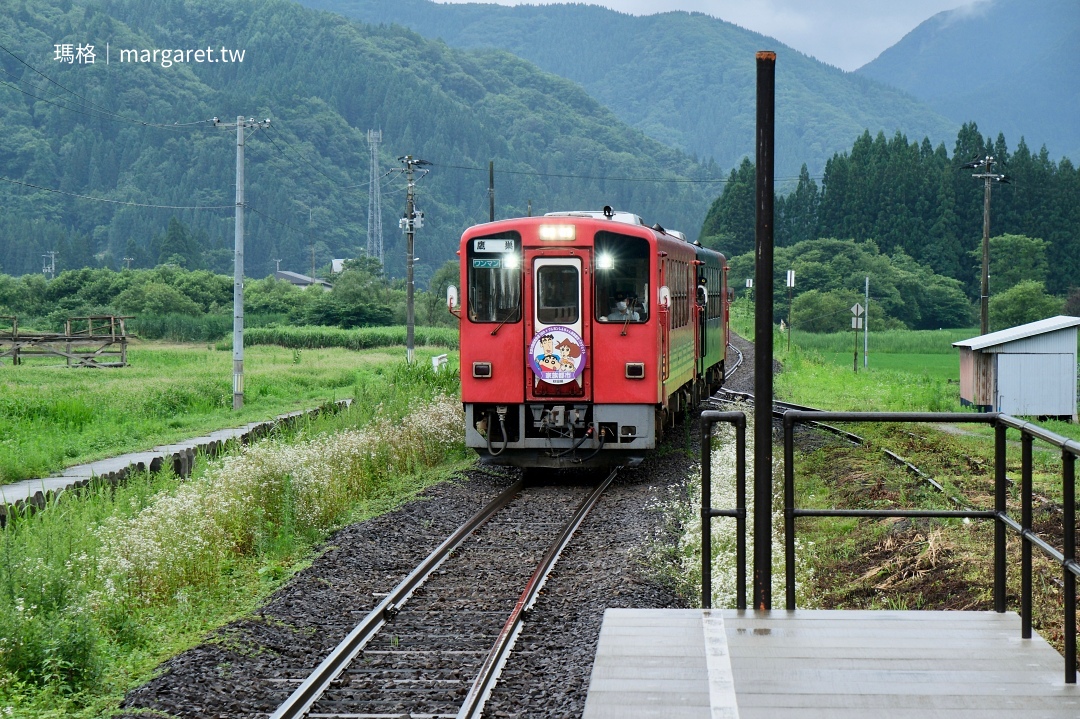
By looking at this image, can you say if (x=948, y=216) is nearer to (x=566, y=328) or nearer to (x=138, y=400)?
(x=138, y=400)

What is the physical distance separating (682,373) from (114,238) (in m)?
135

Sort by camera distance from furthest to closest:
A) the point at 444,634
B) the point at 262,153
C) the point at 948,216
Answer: the point at 262,153
the point at 948,216
the point at 444,634

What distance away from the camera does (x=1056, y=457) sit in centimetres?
1585

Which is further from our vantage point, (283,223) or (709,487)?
(283,223)

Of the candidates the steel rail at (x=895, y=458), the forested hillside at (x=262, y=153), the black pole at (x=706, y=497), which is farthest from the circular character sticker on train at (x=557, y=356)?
the forested hillside at (x=262, y=153)

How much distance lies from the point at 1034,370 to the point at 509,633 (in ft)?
64.8

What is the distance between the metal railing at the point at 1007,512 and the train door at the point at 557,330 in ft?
28.1

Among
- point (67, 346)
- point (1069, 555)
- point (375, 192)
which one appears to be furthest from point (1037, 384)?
point (375, 192)

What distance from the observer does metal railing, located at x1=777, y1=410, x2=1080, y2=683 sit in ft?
15.3

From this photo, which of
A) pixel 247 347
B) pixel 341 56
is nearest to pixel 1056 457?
pixel 247 347

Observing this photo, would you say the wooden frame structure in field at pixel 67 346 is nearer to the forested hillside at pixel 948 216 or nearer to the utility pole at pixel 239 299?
the utility pole at pixel 239 299

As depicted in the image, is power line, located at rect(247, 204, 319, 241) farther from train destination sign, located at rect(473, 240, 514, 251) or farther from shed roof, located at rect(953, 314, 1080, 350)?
train destination sign, located at rect(473, 240, 514, 251)

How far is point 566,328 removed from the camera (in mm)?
14484

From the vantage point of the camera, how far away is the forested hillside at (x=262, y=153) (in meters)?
141
